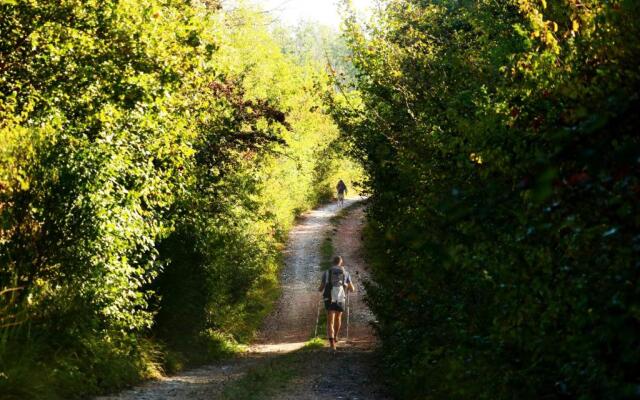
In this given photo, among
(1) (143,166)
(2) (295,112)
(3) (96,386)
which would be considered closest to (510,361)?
(3) (96,386)

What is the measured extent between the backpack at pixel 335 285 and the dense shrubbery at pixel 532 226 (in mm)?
5601

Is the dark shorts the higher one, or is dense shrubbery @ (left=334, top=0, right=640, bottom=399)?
dense shrubbery @ (left=334, top=0, right=640, bottom=399)

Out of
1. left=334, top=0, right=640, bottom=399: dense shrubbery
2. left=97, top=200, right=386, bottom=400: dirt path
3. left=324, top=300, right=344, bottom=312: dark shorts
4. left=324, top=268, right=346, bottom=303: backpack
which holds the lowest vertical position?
left=97, top=200, right=386, bottom=400: dirt path

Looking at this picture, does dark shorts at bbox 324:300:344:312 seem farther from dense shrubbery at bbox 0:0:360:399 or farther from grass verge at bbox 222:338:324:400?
dense shrubbery at bbox 0:0:360:399

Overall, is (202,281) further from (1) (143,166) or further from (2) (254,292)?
(2) (254,292)

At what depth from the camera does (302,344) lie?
22.3m

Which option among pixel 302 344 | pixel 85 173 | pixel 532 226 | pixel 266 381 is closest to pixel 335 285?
pixel 302 344

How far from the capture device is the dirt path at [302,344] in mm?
11297

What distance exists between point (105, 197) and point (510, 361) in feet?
22.2

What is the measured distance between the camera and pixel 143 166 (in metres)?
12.0

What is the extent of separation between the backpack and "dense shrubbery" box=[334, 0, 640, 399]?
18.4 ft

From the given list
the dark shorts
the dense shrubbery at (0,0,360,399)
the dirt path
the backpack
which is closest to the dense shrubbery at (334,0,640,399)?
the dirt path

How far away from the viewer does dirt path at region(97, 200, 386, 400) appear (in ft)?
37.1

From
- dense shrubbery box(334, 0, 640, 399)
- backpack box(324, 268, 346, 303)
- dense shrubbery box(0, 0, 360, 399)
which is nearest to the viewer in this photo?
dense shrubbery box(334, 0, 640, 399)
